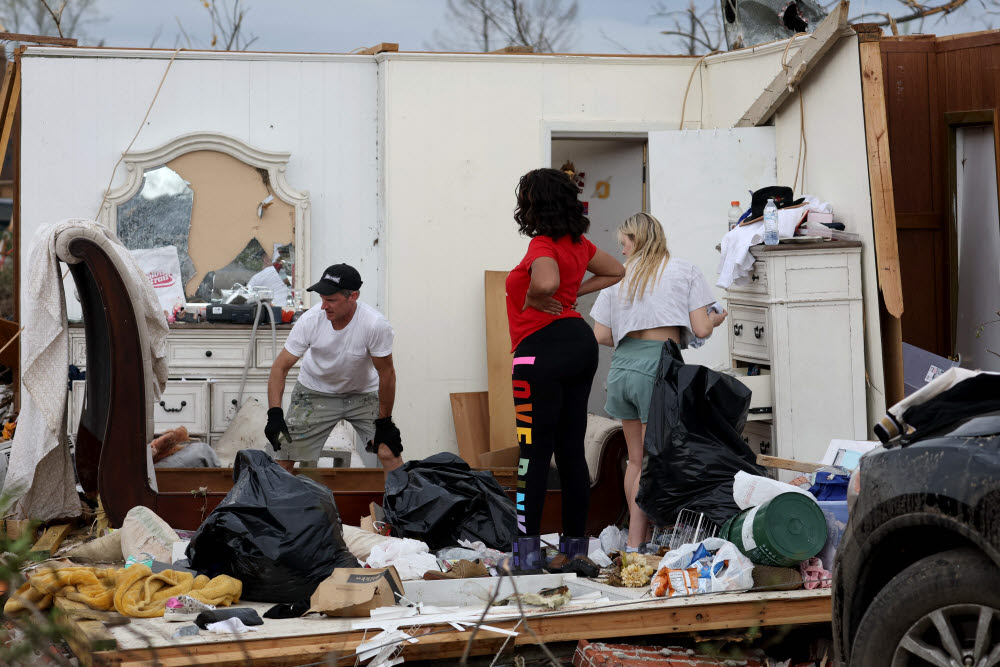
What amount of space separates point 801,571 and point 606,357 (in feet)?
16.6

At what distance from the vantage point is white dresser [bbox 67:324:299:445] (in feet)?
24.4

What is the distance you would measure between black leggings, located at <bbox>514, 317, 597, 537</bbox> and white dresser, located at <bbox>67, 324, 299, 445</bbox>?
3.46 m

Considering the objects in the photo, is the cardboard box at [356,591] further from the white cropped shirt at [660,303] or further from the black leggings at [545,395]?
the white cropped shirt at [660,303]

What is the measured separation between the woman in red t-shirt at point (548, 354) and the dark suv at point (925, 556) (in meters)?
1.78

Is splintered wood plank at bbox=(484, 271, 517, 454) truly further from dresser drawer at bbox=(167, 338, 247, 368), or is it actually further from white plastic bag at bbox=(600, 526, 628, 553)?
white plastic bag at bbox=(600, 526, 628, 553)

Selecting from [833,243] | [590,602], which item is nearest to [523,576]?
[590,602]

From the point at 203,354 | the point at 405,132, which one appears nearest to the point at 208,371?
the point at 203,354

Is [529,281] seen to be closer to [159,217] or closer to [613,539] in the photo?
[613,539]

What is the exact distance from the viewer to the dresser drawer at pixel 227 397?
7512 mm

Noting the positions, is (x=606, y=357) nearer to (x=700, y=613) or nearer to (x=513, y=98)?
(x=513, y=98)

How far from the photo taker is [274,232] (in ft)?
26.9

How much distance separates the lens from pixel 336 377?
20.0 ft

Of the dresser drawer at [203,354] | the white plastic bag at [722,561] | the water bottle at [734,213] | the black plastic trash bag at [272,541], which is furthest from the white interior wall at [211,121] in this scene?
the white plastic bag at [722,561]

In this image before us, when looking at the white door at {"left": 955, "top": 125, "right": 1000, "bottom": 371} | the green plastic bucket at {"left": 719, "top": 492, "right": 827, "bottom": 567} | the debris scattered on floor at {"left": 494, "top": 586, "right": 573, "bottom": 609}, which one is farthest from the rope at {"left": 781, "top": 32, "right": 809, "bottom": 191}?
the debris scattered on floor at {"left": 494, "top": 586, "right": 573, "bottom": 609}
